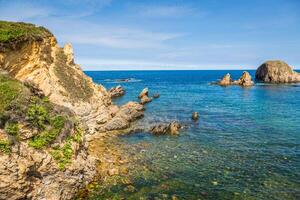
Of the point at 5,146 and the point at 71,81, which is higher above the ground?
the point at 71,81

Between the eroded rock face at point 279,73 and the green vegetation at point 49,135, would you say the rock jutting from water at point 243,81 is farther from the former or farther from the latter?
the green vegetation at point 49,135

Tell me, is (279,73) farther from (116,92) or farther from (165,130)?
(165,130)

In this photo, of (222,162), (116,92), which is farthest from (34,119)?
(116,92)

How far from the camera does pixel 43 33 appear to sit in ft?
109

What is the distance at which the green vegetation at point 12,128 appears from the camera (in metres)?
17.9

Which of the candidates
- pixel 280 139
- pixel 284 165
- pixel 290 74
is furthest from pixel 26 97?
pixel 290 74

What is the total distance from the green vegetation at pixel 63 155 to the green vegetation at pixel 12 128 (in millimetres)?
2583

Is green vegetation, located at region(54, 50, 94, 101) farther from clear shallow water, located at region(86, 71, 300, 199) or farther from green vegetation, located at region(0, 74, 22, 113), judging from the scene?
green vegetation, located at region(0, 74, 22, 113)

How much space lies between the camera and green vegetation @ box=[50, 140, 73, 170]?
19172 millimetres

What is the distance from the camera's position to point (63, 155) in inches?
775

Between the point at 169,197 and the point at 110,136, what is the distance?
1698cm

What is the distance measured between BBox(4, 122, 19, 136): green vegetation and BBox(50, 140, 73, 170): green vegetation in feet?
8.47

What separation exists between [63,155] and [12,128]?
3670mm

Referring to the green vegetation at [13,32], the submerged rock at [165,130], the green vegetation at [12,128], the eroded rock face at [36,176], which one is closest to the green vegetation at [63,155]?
the eroded rock face at [36,176]
